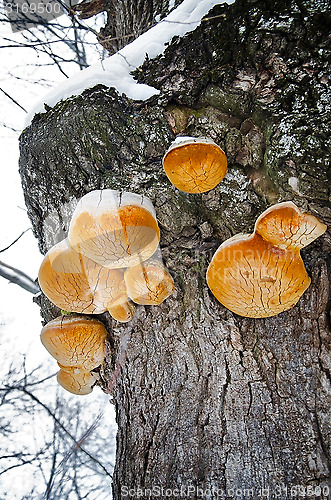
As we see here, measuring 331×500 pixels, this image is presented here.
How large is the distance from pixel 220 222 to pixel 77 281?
2.39 feet

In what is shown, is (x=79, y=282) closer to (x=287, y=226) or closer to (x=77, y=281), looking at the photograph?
(x=77, y=281)

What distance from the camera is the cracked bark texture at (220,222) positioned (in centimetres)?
149

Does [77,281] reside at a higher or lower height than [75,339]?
higher

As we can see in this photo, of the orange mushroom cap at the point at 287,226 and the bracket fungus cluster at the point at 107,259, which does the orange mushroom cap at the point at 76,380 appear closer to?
the bracket fungus cluster at the point at 107,259

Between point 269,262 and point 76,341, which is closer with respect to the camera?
point 269,262

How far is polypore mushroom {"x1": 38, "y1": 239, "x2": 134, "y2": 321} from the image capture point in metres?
1.71

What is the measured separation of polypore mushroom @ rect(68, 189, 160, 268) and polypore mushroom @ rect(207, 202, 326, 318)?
34 centimetres

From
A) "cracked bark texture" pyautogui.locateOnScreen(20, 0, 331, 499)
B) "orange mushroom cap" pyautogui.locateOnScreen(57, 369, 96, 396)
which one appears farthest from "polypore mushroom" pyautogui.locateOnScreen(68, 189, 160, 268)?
"orange mushroom cap" pyautogui.locateOnScreen(57, 369, 96, 396)

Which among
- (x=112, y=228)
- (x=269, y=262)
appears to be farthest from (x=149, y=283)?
(x=269, y=262)

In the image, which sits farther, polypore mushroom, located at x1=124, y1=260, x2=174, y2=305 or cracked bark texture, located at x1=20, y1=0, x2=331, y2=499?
polypore mushroom, located at x1=124, y1=260, x2=174, y2=305

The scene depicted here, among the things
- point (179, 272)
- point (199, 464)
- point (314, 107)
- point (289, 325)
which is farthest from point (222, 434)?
point (314, 107)

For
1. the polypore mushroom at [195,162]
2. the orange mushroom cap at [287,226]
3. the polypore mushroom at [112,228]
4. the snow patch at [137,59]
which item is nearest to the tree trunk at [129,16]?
the snow patch at [137,59]

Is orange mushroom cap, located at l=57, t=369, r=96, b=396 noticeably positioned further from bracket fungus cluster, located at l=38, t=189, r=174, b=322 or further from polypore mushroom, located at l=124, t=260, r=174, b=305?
polypore mushroom, located at l=124, t=260, r=174, b=305

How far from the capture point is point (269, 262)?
153cm
